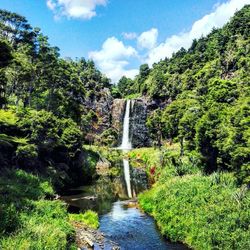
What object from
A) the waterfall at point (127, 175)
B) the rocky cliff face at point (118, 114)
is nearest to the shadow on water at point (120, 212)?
the waterfall at point (127, 175)

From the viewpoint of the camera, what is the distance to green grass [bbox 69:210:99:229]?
36.6 m

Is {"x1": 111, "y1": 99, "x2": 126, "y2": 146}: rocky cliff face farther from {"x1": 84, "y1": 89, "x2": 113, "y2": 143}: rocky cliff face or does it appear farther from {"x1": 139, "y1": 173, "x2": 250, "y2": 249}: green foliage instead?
{"x1": 139, "y1": 173, "x2": 250, "y2": 249}: green foliage

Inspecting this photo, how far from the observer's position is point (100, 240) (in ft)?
105

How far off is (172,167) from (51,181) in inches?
693

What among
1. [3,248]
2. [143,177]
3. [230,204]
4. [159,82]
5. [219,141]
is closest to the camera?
[3,248]

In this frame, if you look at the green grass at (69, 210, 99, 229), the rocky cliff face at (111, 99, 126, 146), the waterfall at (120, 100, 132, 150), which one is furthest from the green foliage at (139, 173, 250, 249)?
the rocky cliff face at (111, 99, 126, 146)

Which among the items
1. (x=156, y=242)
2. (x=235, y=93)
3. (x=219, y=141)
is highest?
(x=235, y=93)

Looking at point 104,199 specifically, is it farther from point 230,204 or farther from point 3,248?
point 3,248

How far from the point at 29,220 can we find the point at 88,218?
11.7 metres

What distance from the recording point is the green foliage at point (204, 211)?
27.7 metres

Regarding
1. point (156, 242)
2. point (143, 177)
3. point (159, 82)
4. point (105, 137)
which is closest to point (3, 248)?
point (156, 242)

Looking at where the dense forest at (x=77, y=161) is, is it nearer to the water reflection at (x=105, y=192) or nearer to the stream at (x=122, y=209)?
the stream at (x=122, y=209)

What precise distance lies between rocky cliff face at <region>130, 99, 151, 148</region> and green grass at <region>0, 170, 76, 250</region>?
80375 mm

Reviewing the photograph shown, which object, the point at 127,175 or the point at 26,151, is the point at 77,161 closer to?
the point at 127,175
